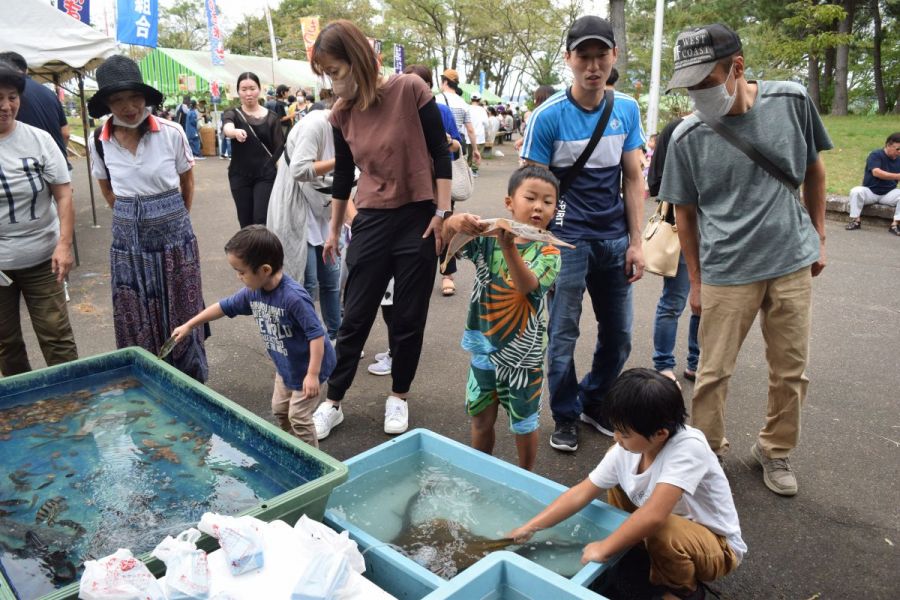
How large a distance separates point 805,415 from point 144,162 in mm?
3966

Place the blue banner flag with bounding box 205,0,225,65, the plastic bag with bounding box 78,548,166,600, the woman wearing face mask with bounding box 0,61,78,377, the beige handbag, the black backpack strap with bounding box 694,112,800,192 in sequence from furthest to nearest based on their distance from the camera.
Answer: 1. the blue banner flag with bounding box 205,0,225,65
2. the beige handbag
3. the woman wearing face mask with bounding box 0,61,78,377
4. the black backpack strap with bounding box 694,112,800,192
5. the plastic bag with bounding box 78,548,166,600

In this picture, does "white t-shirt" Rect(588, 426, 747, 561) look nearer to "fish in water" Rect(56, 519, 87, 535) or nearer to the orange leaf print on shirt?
the orange leaf print on shirt

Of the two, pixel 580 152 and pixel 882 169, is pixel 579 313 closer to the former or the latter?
pixel 580 152

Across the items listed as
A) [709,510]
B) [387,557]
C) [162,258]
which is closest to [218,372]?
[162,258]

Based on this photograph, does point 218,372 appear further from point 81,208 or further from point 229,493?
point 81,208

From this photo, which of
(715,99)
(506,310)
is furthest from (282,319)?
(715,99)

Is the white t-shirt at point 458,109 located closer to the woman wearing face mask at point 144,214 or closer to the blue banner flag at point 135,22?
the blue banner flag at point 135,22

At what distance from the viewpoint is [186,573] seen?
1.57 meters

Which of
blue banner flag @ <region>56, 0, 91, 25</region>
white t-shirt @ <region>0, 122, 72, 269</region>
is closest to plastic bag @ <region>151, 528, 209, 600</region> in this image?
white t-shirt @ <region>0, 122, 72, 269</region>

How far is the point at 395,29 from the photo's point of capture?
35875mm

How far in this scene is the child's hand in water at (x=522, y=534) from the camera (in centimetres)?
227

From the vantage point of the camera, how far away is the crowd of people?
2264 millimetres

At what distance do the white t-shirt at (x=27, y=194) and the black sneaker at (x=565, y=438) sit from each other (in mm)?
2915

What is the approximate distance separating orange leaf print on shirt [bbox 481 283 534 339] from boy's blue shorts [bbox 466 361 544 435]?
0.61ft
